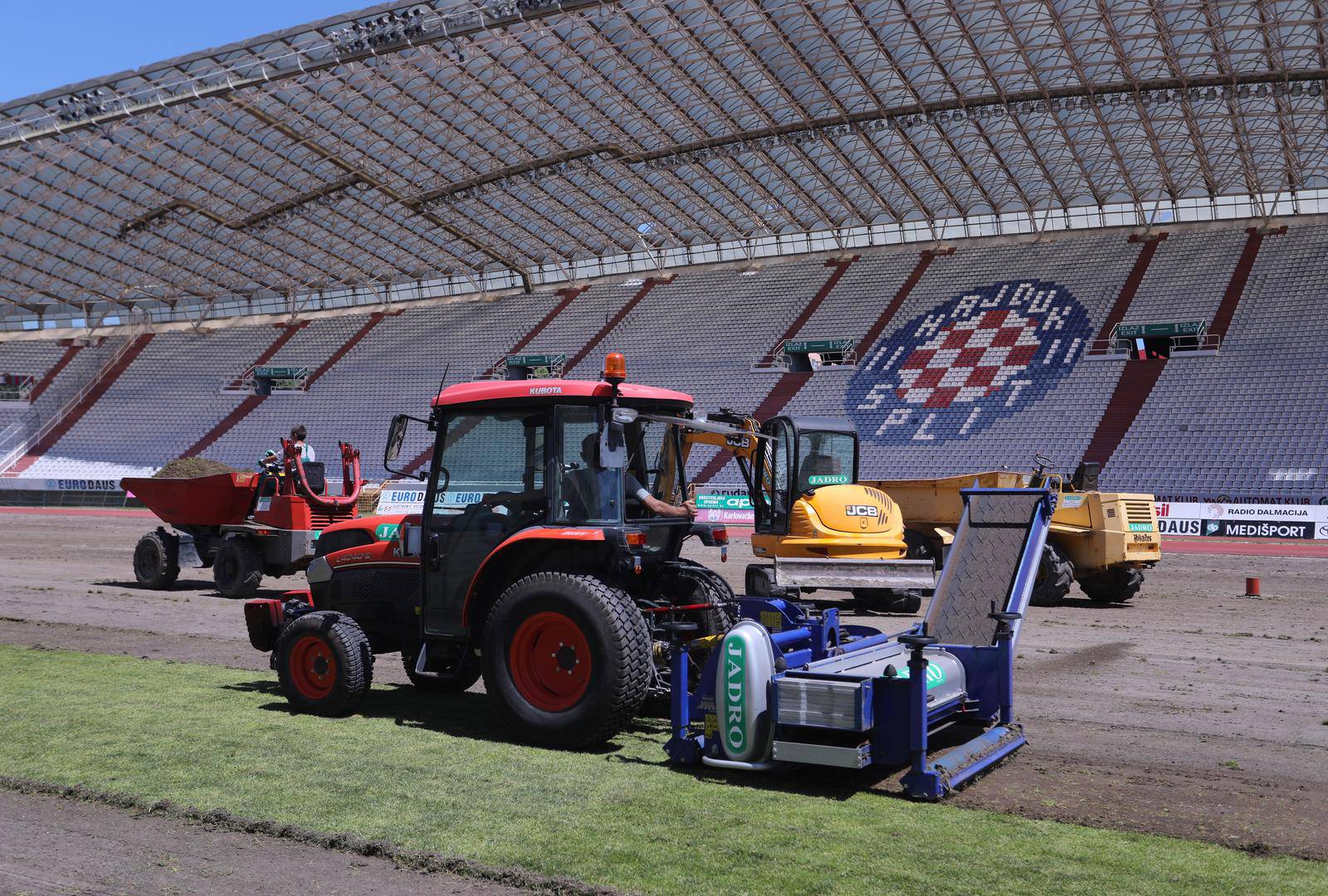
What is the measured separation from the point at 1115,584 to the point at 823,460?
485 cm

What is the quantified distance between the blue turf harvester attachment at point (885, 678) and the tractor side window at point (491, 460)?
1348 mm

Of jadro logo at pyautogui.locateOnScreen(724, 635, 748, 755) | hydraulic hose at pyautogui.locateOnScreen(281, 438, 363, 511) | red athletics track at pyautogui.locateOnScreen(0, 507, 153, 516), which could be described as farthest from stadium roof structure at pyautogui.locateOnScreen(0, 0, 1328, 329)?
jadro logo at pyautogui.locateOnScreen(724, 635, 748, 755)

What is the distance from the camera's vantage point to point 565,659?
6500 mm

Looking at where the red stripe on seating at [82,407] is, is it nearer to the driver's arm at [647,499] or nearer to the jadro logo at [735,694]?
the driver's arm at [647,499]

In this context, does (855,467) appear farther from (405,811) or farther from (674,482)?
(405,811)

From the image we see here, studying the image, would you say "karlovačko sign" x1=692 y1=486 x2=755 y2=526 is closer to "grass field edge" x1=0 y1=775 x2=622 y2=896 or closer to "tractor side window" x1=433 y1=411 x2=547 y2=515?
"tractor side window" x1=433 y1=411 x2=547 y2=515

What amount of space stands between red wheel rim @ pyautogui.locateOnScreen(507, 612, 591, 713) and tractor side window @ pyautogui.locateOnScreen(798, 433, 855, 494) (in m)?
7.76

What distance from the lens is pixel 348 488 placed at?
631 inches

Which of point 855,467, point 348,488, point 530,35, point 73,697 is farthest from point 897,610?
point 530,35

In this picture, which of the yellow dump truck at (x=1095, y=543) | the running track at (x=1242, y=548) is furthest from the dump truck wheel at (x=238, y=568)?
the running track at (x=1242, y=548)

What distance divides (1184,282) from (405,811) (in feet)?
123

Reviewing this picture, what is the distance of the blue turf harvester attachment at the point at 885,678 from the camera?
5.59 metres

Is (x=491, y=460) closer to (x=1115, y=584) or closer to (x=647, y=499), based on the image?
(x=647, y=499)

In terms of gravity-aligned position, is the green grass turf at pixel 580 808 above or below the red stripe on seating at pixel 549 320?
below
